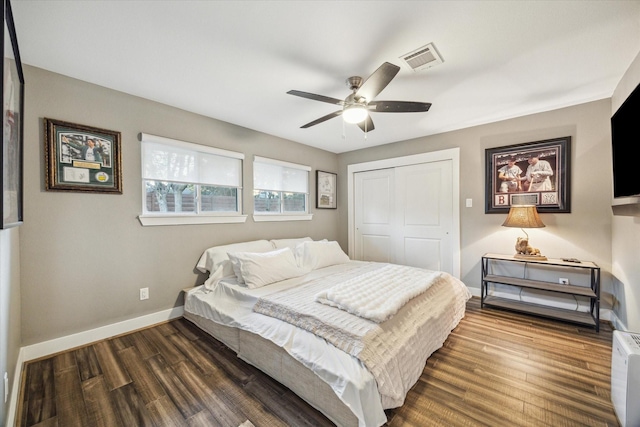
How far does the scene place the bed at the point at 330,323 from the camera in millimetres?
1400

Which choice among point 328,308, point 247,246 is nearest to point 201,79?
point 247,246

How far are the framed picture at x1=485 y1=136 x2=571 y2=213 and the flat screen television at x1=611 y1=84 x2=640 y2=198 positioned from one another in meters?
0.78

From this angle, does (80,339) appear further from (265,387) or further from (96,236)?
(265,387)

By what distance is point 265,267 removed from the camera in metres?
2.60

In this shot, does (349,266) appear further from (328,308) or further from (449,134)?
(449,134)

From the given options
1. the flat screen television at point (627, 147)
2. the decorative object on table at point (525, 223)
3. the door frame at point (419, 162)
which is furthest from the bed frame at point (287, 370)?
the door frame at point (419, 162)

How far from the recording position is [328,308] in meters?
1.83

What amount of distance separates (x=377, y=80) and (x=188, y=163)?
2.32 metres

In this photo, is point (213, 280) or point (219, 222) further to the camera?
point (219, 222)

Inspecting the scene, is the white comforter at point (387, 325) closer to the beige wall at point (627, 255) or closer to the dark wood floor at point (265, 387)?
the dark wood floor at point (265, 387)

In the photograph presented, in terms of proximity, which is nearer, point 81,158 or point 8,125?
point 8,125

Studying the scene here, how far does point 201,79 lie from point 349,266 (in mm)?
2627

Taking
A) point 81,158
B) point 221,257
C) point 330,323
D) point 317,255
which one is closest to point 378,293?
point 330,323

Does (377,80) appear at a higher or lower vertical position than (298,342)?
higher
